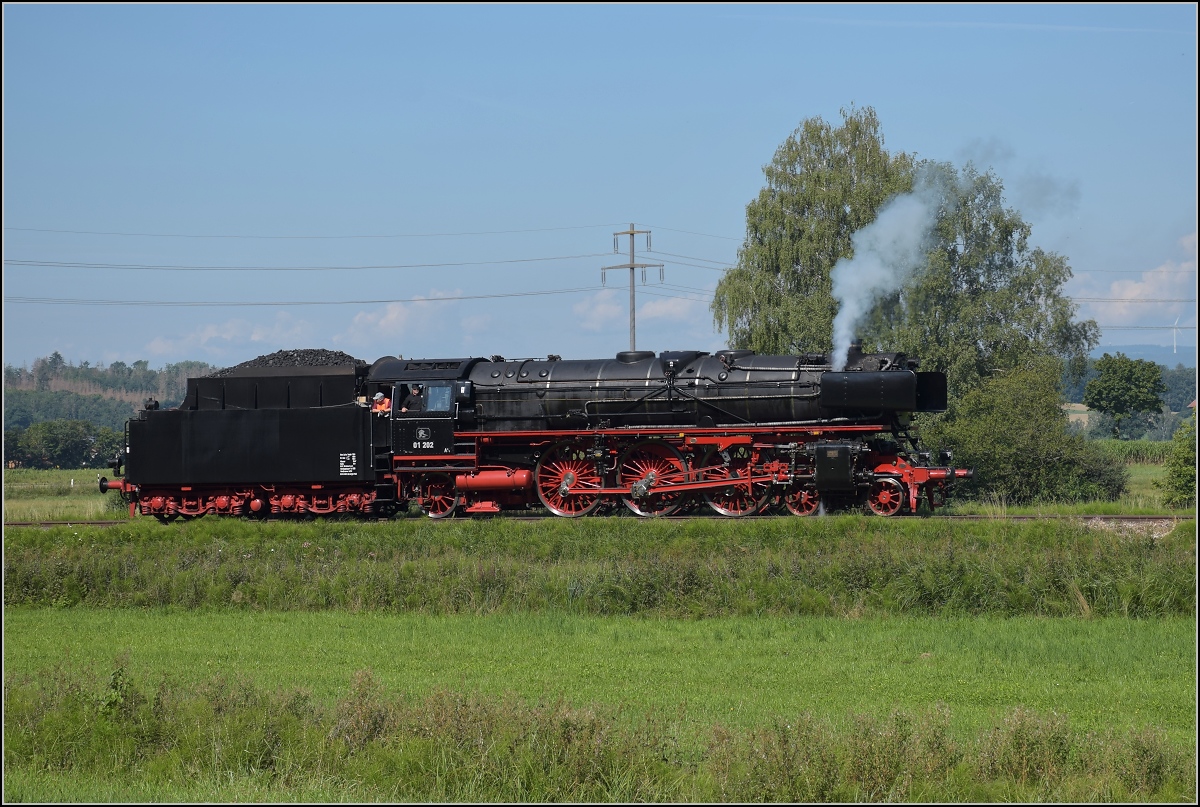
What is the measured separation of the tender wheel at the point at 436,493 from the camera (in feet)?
94.0

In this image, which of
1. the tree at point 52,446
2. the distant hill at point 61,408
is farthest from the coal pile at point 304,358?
the distant hill at point 61,408

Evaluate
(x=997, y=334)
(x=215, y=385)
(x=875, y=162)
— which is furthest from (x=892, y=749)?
(x=875, y=162)

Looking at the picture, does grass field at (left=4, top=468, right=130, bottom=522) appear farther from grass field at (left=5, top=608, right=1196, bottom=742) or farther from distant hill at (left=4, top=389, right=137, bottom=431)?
distant hill at (left=4, top=389, right=137, bottom=431)

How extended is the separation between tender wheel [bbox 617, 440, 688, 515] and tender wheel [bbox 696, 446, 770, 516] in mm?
563

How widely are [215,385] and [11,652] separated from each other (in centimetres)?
1405

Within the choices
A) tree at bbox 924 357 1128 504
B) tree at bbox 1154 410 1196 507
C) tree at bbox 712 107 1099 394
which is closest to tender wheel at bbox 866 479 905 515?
tree at bbox 924 357 1128 504

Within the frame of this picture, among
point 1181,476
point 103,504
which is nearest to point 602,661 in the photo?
point 1181,476

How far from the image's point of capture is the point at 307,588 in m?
19.9

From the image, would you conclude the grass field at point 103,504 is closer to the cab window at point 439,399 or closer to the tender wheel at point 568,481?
the tender wheel at point 568,481

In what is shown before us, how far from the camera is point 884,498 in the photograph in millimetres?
25672

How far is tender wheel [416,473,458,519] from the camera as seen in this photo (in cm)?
2866

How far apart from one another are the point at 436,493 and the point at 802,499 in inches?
357

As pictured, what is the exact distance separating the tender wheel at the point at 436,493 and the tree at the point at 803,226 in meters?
21.5

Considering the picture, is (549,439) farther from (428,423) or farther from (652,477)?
(428,423)
